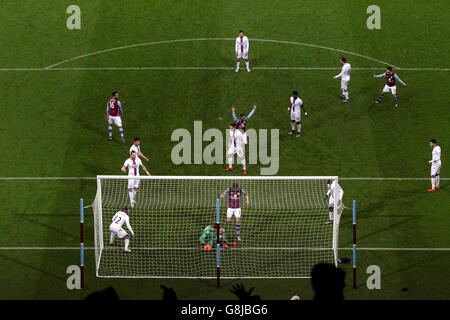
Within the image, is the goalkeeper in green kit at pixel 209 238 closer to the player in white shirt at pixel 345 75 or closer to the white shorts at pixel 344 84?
the player in white shirt at pixel 345 75

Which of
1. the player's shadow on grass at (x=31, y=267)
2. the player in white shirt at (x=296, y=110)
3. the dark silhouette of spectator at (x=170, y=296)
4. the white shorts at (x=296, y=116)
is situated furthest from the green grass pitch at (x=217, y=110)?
the dark silhouette of spectator at (x=170, y=296)

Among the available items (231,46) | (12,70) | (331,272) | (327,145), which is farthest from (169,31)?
(331,272)

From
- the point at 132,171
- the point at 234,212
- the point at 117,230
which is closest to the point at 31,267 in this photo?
the point at 117,230

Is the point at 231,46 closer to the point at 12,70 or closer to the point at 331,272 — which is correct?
the point at 12,70

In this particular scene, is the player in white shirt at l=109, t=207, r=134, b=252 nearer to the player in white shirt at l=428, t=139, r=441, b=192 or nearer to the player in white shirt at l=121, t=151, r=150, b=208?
the player in white shirt at l=121, t=151, r=150, b=208

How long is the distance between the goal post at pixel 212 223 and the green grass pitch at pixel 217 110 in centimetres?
70

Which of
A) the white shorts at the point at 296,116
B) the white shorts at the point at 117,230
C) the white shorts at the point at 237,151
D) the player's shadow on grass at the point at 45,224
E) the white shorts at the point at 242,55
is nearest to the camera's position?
the white shorts at the point at 117,230

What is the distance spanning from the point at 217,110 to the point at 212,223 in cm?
830

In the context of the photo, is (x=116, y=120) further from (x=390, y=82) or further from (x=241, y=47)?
(x=390, y=82)

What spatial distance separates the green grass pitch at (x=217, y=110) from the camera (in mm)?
24875

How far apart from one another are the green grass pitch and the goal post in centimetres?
70

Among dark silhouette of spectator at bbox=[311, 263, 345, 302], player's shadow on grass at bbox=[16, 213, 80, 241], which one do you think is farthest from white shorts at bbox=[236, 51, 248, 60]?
dark silhouette of spectator at bbox=[311, 263, 345, 302]

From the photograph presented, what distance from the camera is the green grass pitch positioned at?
2488cm

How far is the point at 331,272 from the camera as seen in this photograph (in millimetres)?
8164
